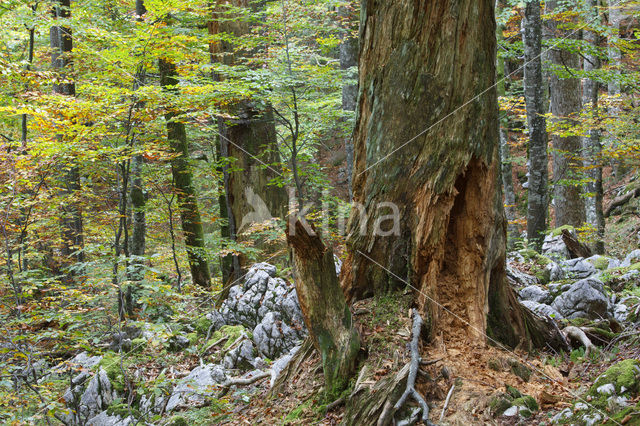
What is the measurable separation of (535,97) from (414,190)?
613 centimetres

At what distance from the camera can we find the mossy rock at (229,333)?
254 inches

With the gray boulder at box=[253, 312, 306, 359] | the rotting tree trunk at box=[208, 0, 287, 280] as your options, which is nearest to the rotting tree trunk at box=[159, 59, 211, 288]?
the rotting tree trunk at box=[208, 0, 287, 280]

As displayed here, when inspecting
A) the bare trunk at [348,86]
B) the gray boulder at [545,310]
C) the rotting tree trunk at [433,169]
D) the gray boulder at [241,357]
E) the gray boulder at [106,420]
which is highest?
the bare trunk at [348,86]

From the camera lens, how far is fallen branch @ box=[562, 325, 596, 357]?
4066 millimetres

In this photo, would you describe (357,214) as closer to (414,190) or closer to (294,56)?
(414,190)

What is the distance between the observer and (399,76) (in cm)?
388

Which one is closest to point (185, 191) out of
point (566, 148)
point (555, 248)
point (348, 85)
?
point (348, 85)

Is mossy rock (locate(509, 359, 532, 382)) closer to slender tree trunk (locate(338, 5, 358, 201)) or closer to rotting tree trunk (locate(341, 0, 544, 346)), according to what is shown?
rotting tree trunk (locate(341, 0, 544, 346))

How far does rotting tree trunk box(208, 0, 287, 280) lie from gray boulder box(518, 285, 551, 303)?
15.6ft

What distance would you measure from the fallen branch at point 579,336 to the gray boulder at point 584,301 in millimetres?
918

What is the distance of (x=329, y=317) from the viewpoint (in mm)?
3465

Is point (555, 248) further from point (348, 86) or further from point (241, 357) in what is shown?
point (241, 357)

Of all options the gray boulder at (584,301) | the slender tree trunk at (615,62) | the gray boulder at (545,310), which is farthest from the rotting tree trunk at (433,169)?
the slender tree trunk at (615,62)

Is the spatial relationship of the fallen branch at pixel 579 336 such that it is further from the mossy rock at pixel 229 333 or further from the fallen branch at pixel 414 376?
the mossy rock at pixel 229 333
